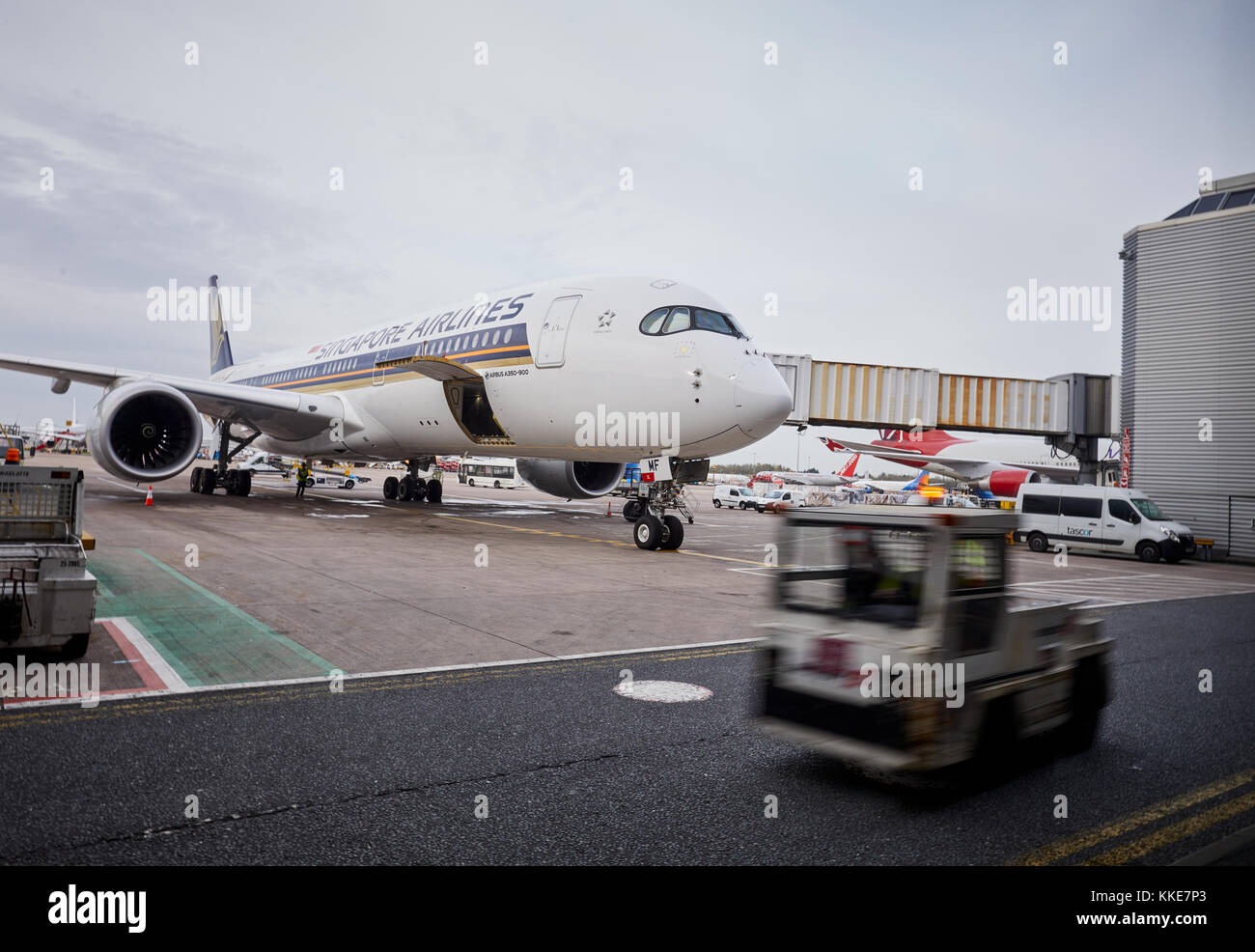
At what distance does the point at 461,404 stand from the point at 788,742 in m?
15.2

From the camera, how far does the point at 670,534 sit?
17.0 m

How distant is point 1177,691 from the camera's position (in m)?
7.08

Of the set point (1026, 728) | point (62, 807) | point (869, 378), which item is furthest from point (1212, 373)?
point (62, 807)

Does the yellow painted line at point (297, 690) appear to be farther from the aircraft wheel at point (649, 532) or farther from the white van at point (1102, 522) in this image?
the white van at point (1102, 522)

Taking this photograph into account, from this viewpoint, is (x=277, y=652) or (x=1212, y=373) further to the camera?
(x=1212, y=373)

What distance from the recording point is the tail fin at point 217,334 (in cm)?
3606

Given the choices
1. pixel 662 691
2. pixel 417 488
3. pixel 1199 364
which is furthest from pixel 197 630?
pixel 1199 364

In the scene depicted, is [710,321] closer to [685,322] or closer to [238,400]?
[685,322]

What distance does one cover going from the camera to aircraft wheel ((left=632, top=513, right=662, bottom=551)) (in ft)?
55.4

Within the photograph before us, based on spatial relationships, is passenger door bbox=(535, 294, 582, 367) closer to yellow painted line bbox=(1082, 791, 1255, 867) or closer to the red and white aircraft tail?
yellow painted line bbox=(1082, 791, 1255, 867)

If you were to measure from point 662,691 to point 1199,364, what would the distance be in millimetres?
28536

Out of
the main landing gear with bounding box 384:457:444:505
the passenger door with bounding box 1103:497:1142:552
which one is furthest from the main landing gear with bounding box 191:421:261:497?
the passenger door with bounding box 1103:497:1142:552

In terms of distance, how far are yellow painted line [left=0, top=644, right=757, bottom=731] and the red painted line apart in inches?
13.6
